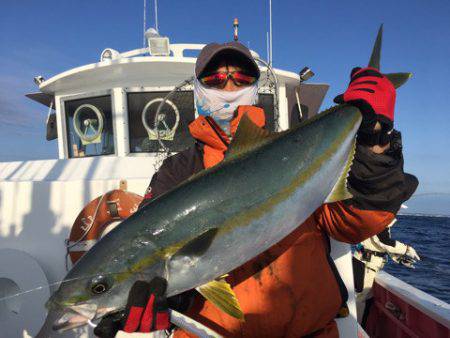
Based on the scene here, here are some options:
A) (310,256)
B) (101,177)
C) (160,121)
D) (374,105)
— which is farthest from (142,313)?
(160,121)

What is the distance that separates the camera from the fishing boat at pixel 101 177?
3752 mm

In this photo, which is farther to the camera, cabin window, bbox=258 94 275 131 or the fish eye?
cabin window, bbox=258 94 275 131

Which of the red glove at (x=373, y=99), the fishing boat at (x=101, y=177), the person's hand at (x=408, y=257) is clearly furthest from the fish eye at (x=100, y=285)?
the person's hand at (x=408, y=257)

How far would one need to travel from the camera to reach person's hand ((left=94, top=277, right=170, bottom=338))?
1.88m

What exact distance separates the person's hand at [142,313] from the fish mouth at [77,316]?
0.13 meters

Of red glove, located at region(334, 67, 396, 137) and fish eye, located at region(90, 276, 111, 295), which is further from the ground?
red glove, located at region(334, 67, 396, 137)

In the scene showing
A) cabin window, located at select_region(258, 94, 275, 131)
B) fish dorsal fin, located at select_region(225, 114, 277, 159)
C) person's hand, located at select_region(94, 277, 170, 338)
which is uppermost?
cabin window, located at select_region(258, 94, 275, 131)

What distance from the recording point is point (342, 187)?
7.21ft

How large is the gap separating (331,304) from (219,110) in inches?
74.4

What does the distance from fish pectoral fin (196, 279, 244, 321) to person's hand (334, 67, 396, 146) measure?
4.72 feet

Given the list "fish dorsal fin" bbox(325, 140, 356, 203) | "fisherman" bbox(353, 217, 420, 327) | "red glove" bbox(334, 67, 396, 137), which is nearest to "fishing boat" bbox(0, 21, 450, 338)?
"fisherman" bbox(353, 217, 420, 327)

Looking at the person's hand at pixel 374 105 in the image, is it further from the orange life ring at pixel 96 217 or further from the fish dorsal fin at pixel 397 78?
the orange life ring at pixel 96 217

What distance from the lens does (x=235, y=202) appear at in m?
1.98

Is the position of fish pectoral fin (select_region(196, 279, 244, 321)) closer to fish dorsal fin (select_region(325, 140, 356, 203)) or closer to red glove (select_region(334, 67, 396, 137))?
fish dorsal fin (select_region(325, 140, 356, 203))
